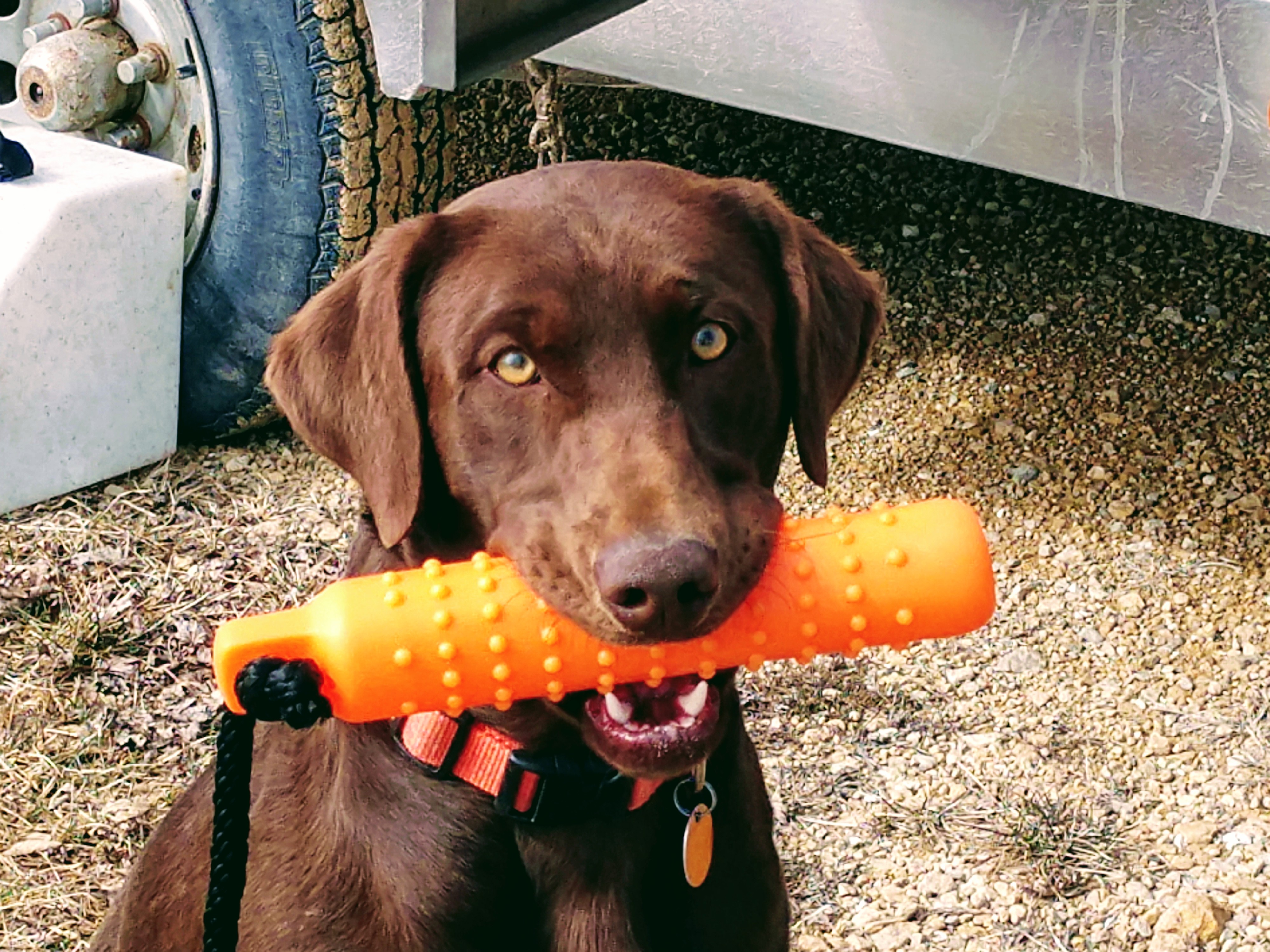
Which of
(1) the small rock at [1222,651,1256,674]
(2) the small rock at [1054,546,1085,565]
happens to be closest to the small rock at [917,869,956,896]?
(1) the small rock at [1222,651,1256,674]

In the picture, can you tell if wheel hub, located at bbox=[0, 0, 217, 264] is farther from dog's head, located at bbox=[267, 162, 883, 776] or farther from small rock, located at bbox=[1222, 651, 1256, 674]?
small rock, located at bbox=[1222, 651, 1256, 674]

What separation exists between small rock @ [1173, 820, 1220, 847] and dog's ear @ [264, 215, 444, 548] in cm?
205

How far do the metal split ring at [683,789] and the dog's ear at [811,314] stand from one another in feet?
1.65

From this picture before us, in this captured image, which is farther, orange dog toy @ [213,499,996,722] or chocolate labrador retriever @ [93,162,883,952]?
chocolate labrador retriever @ [93,162,883,952]

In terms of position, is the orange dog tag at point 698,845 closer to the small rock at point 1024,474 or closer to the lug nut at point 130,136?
the small rock at point 1024,474

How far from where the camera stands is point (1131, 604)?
165 inches

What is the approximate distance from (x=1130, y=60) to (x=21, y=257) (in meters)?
2.70

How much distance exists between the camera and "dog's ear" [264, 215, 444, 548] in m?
2.33

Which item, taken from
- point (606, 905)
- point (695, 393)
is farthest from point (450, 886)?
point (695, 393)

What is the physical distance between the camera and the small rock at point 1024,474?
4570 millimetres

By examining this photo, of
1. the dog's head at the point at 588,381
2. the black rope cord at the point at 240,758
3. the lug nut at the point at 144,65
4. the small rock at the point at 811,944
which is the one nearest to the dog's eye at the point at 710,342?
the dog's head at the point at 588,381

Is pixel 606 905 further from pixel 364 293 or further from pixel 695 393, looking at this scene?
pixel 364 293

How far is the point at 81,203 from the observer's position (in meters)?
4.13

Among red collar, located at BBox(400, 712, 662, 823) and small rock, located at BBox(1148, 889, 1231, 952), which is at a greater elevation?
red collar, located at BBox(400, 712, 662, 823)
